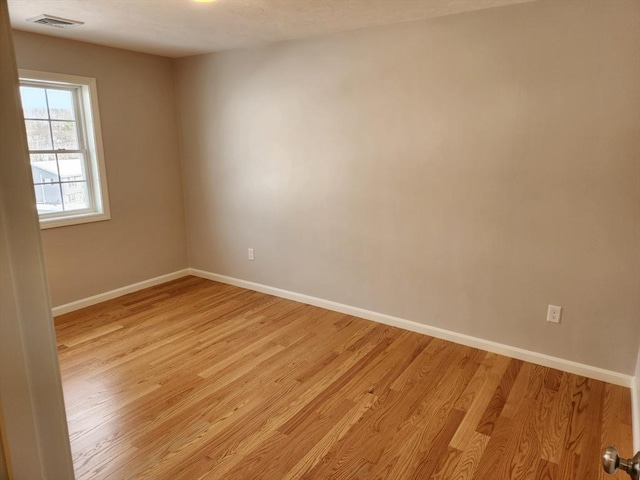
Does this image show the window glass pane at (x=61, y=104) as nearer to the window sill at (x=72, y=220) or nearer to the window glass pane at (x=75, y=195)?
the window glass pane at (x=75, y=195)

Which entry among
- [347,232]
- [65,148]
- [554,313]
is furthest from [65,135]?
[554,313]

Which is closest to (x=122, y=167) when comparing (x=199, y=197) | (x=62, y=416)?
(x=199, y=197)

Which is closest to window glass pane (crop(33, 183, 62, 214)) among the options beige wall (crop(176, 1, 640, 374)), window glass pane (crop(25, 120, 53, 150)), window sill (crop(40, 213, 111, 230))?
window sill (crop(40, 213, 111, 230))

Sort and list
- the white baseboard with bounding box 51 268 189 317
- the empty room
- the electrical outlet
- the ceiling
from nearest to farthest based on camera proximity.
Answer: the empty room < the ceiling < the electrical outlet < the white baseboard with bounding box 51 268 189 317

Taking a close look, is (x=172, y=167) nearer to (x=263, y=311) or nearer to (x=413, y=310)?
(x=263, y=311)

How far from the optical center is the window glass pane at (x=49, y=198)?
11.9ft

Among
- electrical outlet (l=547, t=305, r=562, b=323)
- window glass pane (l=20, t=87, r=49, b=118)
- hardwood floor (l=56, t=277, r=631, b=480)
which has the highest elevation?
window glass pane (l=20, t=87, r=49, b=118)

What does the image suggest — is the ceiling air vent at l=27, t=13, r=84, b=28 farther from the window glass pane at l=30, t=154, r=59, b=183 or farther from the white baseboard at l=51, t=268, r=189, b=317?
the white baseboard at l=51, t=268, r=189, b=317

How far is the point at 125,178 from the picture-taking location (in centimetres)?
412

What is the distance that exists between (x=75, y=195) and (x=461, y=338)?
364 centimetres

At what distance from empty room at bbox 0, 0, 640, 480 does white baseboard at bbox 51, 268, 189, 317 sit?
0.02m

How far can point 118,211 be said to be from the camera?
4.11 meters

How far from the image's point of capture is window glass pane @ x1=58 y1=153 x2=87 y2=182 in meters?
3.72

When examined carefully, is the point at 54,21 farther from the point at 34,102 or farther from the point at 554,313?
the point at 554,313
